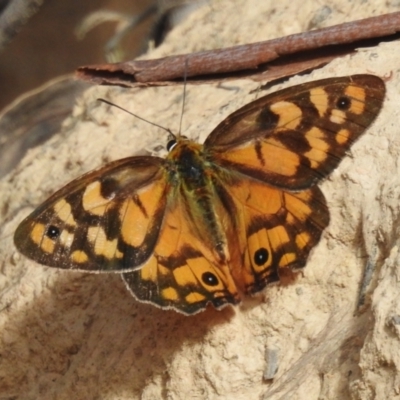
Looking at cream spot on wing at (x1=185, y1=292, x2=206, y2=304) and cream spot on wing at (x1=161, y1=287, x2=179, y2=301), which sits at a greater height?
cream spot on wing at (x1=161, y1=287, x2=179, y2=301)

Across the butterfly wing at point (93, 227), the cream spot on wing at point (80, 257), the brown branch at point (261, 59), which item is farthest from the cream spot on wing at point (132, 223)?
the brown branch at point (261, 59)

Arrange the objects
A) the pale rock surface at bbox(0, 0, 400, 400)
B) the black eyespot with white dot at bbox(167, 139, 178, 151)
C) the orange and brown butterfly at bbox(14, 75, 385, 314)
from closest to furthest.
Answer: the pale rock surface at bbox(0, 0, 400, 400) → the orange and brown butterfly at bbox(14, 75, 385, 314) → the black eyespot with white dot at bbox(167, 139, 178, 151)

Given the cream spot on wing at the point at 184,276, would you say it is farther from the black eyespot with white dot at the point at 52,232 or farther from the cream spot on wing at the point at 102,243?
the black eyespot with white dot at the point at 52,232

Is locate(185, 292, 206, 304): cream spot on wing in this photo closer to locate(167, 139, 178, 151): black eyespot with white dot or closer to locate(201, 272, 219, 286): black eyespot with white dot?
locate(201, 272, 219, 286): black eyespot with white dot

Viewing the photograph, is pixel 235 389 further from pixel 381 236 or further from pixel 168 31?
pixel 168 31

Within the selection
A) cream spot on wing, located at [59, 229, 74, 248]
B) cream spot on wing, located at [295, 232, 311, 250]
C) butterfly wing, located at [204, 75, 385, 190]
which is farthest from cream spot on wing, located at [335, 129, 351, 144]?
cream spot on wing, located at [59, 229, 74, 248]

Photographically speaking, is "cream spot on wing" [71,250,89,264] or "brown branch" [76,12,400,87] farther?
"brown branch" [76,12,400,87]

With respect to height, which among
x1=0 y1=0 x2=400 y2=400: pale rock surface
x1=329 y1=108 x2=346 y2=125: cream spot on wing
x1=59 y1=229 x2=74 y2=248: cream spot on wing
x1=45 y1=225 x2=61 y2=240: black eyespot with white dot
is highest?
x1=45 y1=225 x2=61 y2=240: black eyespot with white dot

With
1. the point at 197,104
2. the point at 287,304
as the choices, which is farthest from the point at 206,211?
the point at 197,104
